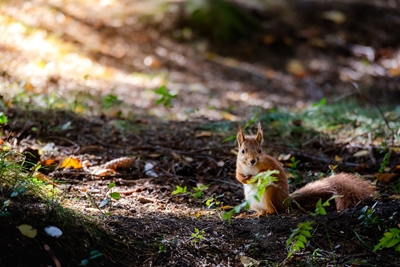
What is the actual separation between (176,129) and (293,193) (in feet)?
7.05

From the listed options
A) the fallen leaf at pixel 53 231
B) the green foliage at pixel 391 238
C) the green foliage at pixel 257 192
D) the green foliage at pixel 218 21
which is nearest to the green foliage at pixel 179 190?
the green foliage at pixel 257 192

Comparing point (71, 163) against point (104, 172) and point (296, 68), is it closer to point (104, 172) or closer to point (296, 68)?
point (104, 172)

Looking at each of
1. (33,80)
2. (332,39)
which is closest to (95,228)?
(33,80)

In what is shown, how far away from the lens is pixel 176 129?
500 cm

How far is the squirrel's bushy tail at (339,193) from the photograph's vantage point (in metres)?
3.03

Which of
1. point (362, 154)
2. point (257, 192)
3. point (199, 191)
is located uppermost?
point (257, 192)

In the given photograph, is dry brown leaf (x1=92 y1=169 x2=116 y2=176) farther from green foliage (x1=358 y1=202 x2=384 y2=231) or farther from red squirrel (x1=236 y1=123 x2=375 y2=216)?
green foliage (x1=358 y1=202 x2=384 y2=231)

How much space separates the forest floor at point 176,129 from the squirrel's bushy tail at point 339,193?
0.11 m

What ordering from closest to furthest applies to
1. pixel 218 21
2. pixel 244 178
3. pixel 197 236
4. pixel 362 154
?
1. pixel 197 236
2. pixel 244 178
3. pixel 362 154
4. pixel 218 21

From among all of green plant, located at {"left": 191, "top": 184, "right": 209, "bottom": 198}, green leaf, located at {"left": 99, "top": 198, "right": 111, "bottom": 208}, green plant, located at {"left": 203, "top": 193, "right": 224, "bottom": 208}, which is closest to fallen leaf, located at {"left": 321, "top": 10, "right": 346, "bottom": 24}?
green plant, located at {"left": 203, "top": 193, "right": 224, "bottom": 208}

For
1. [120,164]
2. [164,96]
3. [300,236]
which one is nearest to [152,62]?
[164,96]

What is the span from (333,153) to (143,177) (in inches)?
68.9

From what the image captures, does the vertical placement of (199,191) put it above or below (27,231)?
below

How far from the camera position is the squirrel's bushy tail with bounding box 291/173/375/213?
3031mm
